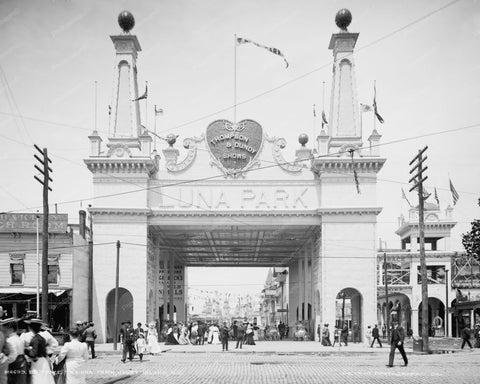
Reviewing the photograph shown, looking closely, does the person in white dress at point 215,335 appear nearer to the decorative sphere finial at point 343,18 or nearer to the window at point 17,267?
the window at point 17,267

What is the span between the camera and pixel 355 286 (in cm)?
4600

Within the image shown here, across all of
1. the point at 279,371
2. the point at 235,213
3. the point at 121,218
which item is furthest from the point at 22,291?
the point at 279,371

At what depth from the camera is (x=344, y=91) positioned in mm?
47438

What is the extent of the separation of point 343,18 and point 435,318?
36.3 meters

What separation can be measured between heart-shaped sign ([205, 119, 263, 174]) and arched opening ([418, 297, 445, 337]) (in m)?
32.8

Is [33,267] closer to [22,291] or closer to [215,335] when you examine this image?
[22,291]

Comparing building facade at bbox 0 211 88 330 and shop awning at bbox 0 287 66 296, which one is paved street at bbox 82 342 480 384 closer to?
shop awning at bbox 0 287 66 296

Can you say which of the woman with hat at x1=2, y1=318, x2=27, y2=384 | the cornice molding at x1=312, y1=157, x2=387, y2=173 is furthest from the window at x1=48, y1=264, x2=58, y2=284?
the woman with hat at x1=2, y1=318, x2=27, y2=384

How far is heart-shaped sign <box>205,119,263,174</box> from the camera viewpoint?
4647cm

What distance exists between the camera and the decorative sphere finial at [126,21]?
48188 millimetres

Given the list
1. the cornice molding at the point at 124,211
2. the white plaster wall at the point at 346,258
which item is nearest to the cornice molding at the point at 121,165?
the cornice molding at the point at 124,211

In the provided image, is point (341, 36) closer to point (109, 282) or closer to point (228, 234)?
point (228, 234)

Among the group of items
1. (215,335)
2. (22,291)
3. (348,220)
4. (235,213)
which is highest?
(235,213)

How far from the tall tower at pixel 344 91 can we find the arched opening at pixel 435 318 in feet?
99.4
